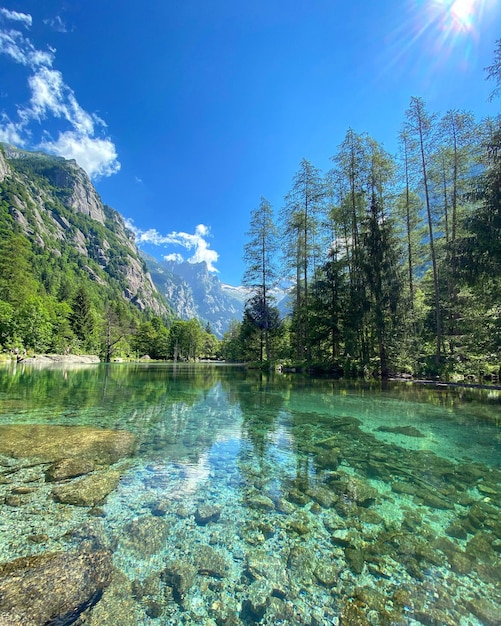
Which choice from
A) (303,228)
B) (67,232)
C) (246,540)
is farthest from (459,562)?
(67,232)

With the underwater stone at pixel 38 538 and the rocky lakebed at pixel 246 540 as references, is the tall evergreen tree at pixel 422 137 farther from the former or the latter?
the underwater stone at pixel 38 538

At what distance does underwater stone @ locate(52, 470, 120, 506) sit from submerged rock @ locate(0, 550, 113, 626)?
1.11 meters

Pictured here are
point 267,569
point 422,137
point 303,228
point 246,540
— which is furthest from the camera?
point 303,228

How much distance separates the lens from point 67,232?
140750mm

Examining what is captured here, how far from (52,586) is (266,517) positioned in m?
2.13

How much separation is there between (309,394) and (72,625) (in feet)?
38.4

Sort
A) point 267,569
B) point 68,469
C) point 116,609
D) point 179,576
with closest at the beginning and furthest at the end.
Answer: point 116,609
point 179,576
point 267,569
point 68,469

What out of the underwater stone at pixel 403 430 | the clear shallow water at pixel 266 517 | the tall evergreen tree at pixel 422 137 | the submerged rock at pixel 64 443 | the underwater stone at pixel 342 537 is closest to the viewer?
the clear shallow water at pixel 266 517

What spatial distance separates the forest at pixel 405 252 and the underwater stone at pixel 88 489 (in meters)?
13.9

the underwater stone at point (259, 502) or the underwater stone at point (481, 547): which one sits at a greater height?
the underwater stone at point (481, 547)

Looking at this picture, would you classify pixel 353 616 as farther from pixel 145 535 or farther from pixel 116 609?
pixel 145 535

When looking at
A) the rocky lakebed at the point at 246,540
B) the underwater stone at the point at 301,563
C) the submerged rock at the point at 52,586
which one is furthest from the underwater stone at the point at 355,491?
the submerged rock at the point at 52,586

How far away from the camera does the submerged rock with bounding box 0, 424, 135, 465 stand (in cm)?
512

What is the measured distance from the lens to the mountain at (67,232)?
4013 inches
